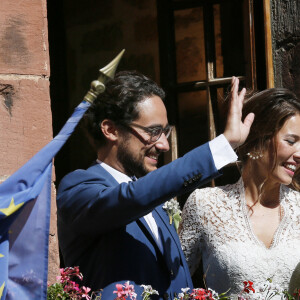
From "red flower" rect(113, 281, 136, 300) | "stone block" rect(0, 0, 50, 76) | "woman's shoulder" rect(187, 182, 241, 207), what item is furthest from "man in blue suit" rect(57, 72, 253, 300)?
"woman's shoulder" rect(187, 182, 241, 207)

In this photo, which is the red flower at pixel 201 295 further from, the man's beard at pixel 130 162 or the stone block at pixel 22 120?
the stone block at pixel 22 120

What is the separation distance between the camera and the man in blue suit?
2535mm

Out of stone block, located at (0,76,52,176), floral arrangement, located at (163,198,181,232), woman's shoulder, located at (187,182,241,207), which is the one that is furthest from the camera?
woman's shoulder, located at (187,182,241,207)

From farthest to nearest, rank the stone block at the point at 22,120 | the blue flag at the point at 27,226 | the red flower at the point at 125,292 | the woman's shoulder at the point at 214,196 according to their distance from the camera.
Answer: the woman's shoulder at the point at 214,196, the stone block at the point at 22,120, the blue flag at the point at 27,226, the red flower at the point at 125,292

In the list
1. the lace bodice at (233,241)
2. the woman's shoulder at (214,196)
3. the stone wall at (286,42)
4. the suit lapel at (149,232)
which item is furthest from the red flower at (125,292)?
the stone wall at (286,42)

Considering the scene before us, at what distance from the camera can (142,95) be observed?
10.2 feet

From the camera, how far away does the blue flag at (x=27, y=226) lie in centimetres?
247

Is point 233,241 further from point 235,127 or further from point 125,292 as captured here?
point 125,292

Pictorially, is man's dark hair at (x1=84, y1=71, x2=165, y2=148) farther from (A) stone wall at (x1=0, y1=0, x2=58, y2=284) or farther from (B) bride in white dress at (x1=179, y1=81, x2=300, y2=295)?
(B) bride in white dress at (x1=179, y1=81, x2=300, y2=295)

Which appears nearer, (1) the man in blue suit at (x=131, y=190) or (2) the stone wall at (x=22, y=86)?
(1) the man in blue suit at (x=131, y=190)

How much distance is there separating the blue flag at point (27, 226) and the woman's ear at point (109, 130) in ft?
1.52

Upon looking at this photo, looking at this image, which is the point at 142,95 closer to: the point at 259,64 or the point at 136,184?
the point at 136,184

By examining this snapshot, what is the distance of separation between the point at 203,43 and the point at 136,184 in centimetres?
237

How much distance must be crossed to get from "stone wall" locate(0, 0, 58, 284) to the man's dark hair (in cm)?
27
